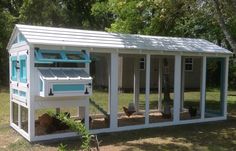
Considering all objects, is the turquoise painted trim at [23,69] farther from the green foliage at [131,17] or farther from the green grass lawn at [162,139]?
the green foliage at [131,17]

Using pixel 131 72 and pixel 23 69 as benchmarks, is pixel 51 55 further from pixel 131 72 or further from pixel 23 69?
pixel 131 72

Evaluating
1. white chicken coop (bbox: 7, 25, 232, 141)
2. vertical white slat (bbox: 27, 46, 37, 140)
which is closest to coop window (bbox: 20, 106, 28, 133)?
white chicken coop (bbox: 7, 25, 232, 141)

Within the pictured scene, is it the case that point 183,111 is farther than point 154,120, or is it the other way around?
point 183,111

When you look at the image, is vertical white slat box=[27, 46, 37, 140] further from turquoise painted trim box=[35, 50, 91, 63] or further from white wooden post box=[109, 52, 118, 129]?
white wooden post box=[109, 52, 118, 129]

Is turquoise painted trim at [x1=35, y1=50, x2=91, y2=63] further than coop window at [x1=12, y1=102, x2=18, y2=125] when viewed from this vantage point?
No

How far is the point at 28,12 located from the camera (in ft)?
96.1

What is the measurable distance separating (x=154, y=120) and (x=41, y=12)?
19584mm

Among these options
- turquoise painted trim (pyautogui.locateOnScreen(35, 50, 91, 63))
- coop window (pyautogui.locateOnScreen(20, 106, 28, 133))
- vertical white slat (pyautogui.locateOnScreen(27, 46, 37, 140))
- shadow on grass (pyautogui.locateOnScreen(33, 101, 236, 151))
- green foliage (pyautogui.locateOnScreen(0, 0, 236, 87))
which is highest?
green foliage (pyautogui.locateOnScreen(0, 0, 236, 87))

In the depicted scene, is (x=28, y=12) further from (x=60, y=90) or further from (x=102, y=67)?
(x=60, y=90)

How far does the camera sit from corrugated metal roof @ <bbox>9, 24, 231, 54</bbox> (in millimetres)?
9820

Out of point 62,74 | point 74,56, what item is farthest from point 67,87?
point 74,56

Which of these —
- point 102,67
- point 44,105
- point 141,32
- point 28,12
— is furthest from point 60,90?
point 28,12

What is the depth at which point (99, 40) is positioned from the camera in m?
10.8

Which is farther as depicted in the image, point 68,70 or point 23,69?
point 23,69
